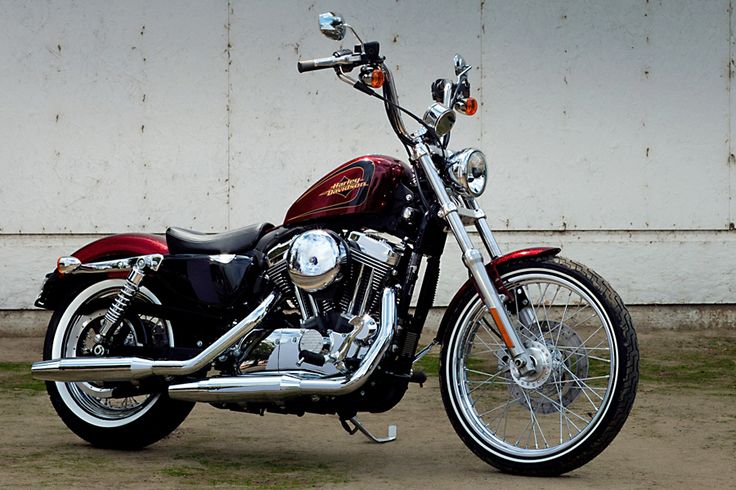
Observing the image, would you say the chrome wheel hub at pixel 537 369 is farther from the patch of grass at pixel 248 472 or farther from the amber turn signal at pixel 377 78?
the amber turn signal at pixel 377 78

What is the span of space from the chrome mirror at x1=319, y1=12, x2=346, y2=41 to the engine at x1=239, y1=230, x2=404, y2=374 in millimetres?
720

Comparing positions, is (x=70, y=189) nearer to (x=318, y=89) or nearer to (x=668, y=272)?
(x=318, y=89)

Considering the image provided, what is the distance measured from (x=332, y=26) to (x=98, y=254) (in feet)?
4.59

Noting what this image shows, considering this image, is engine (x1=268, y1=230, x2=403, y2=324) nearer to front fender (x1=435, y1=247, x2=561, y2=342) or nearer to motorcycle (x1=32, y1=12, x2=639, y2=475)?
motorcycle (x1=32, y1=12, x2=639, y2=475)

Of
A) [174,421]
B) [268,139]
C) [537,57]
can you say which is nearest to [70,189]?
[268,139]

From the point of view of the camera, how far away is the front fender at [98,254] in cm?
519

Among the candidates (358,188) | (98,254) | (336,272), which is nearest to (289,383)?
(336,272)

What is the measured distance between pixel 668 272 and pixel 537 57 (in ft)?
5.56

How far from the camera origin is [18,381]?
687cm

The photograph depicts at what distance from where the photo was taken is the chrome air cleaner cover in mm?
4691

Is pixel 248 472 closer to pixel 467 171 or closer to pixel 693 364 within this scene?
pixel 467 171

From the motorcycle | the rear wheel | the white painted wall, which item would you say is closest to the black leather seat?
the motorcycle

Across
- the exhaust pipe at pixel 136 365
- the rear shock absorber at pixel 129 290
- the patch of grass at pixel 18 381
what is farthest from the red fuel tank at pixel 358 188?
the patch of grass at pixel 18 381

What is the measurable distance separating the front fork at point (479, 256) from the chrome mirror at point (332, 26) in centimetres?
50
